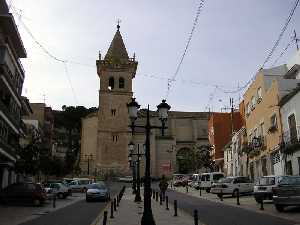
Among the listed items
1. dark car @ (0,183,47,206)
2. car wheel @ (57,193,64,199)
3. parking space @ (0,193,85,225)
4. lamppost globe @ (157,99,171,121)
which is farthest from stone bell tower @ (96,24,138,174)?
lamppost globe @ (157,99,171,121)

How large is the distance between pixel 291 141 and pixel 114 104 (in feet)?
179

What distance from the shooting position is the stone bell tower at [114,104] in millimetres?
79312

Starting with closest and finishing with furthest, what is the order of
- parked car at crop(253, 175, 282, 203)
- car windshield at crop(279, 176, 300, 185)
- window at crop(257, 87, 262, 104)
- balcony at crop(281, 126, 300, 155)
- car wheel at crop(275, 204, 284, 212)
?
car windshield at crop(279, 176, 300, 185) → car wheel at crop(275, 204, 284, 212) → parked car at crop(253, 175, 282, 203) → balcony at crop(281, 126, 300, 155) → window at crop(257, 87, 262, 104)

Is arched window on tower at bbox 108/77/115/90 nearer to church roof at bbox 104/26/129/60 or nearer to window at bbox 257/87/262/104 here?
church roof at bbox 104/26/129/60

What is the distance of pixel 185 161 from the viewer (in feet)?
259

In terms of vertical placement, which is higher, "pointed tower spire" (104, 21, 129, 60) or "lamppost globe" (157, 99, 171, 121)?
"pointed tower spire" (104, 21, 129, 60)

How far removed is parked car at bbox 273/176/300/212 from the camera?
741 inches

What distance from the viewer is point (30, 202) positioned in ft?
93.7

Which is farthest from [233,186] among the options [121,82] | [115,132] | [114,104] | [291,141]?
[121,82]

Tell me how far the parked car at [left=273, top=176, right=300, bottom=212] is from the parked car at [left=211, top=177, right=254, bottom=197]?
12.6 meters

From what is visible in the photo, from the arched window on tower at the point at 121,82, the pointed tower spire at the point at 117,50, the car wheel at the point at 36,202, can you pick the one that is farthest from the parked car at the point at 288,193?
the pointed tower spire at the point at 117,50

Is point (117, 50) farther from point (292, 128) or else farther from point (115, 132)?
point (292, 128)

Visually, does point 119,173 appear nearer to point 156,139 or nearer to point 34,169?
point 156,139

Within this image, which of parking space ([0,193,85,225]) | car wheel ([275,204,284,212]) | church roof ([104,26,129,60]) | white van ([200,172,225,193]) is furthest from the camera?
church roof ([104,26,129,60])
